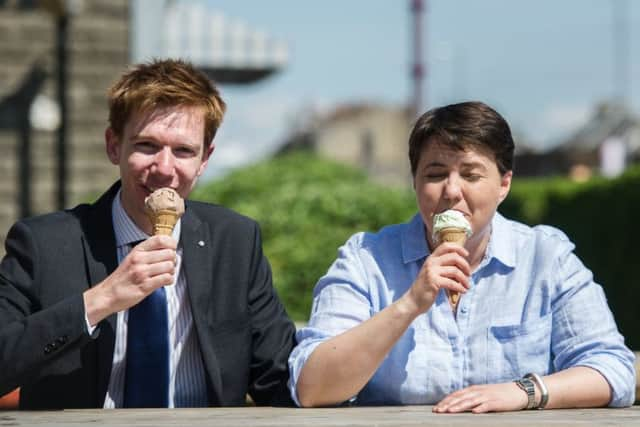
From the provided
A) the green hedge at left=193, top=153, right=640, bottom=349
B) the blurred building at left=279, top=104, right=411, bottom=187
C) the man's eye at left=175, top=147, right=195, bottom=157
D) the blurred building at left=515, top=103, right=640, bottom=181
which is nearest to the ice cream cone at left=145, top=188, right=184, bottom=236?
the man's eye at left=175, top=147, right=195, bottom=157

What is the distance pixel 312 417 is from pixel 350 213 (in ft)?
19.5

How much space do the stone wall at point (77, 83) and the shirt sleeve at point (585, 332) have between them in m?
7.92

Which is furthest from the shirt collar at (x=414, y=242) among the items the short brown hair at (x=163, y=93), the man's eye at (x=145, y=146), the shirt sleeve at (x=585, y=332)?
the man's eye at (x=145, y=146)

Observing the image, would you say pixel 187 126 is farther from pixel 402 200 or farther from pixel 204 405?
pixel 402 200

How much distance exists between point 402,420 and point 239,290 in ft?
3.33

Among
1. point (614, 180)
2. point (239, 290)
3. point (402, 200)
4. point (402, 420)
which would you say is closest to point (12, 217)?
point (402, 200)

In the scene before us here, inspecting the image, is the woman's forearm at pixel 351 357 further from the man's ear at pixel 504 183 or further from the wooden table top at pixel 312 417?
the man's ear at pixel 504 183

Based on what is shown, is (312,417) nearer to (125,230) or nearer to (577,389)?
(577,389)

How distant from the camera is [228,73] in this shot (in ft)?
41.7

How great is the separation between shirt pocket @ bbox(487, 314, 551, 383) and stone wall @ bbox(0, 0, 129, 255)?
7.91 m

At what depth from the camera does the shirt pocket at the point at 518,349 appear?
3410 millimetres

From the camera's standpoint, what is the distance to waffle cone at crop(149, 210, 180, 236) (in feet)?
10.6

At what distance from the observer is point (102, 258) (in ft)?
11.6

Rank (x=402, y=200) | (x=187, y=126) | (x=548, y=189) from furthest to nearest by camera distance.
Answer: (x=548, y=189) → (x=402, y=200) → (x=187, y=126)
